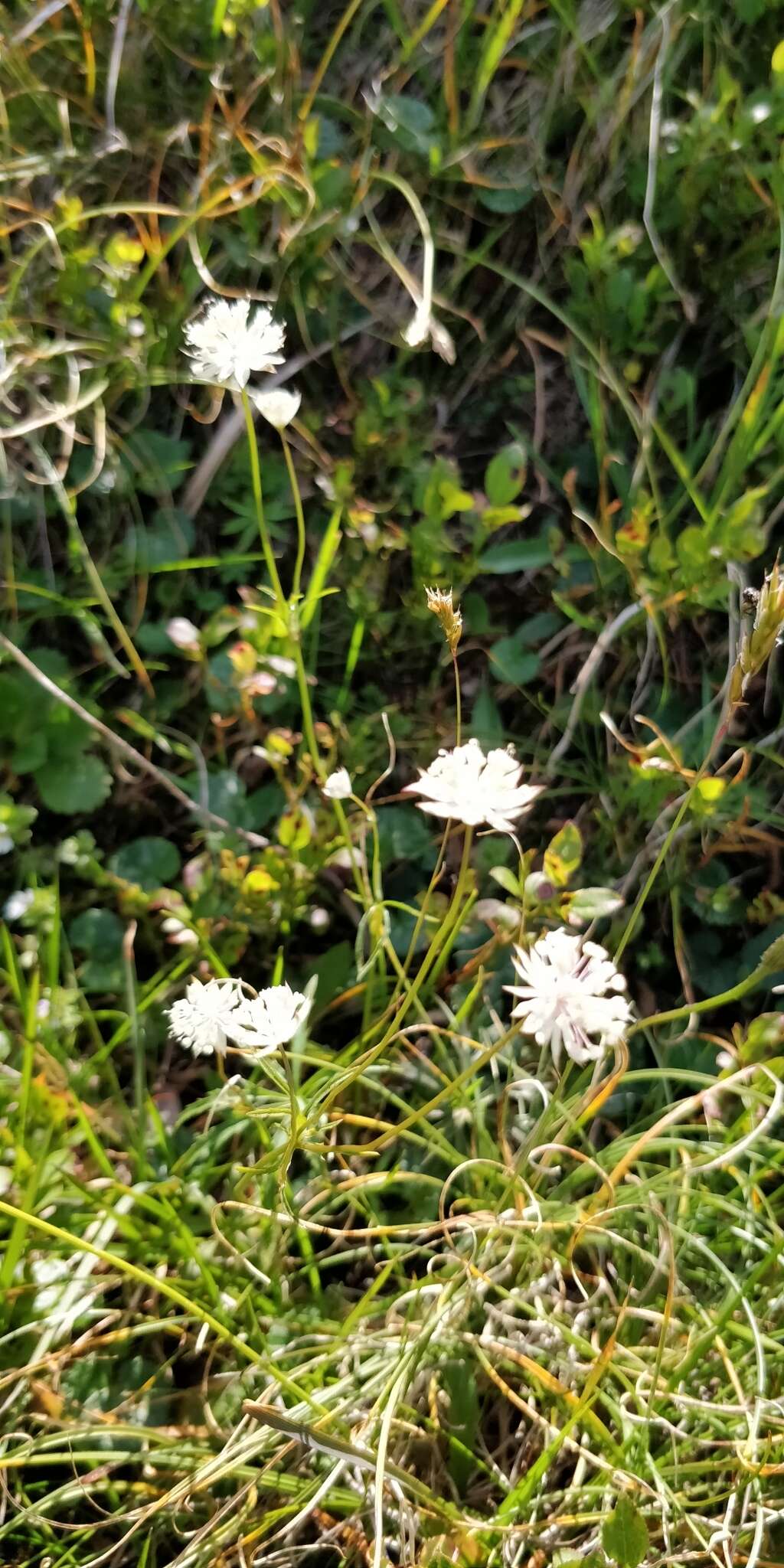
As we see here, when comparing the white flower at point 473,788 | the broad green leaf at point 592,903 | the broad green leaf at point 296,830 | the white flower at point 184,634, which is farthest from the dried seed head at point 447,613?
the white flower at point 184,634

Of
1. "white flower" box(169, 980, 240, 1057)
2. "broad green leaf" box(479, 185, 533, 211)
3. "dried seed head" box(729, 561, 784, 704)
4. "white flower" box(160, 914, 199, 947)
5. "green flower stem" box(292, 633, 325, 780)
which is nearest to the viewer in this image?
"dried seed head" box(729, 561, 784, 704)

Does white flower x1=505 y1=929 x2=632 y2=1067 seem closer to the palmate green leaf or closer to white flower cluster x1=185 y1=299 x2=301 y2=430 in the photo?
white flower cluster x1=185 y1=299 x2=301 y2=430

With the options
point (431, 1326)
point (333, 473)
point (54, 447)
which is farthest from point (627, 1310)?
point (54, 447)

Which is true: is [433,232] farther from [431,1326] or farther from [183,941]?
[431,1326]

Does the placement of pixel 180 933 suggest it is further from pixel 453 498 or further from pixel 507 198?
pixel 507 198

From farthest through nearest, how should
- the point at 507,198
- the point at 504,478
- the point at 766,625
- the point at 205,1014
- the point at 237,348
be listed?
the point at 507,198, the point at 504,478, the point at 237,348, the point at 205,1014, the point at 766,625

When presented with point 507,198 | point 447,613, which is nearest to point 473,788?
point 447,613

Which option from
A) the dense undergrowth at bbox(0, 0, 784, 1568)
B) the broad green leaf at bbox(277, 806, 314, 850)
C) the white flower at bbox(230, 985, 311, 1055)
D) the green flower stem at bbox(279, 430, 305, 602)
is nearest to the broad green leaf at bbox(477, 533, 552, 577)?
the dense undergrowth at bbox(0, 0, 784, 1568)
